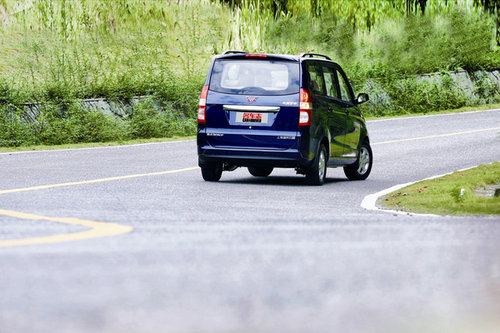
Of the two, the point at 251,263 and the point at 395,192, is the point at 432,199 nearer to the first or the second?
the point at 395,192

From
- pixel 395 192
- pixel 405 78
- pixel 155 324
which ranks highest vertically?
pixel 155 324

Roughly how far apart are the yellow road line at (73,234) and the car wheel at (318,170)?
17.1ft

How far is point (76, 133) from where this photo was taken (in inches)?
914

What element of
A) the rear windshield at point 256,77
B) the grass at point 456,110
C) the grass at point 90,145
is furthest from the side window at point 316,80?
the grass at point 456,110

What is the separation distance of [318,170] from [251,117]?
4.11ft

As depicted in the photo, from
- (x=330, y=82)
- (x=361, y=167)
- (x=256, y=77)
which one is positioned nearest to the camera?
(x=256, y=77)

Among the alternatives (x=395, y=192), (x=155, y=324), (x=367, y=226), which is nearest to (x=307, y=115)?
(x=395, y=192)

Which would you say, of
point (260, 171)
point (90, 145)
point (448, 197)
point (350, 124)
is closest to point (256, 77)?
point (350, 124)

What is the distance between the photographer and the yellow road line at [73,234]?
28.3 ft

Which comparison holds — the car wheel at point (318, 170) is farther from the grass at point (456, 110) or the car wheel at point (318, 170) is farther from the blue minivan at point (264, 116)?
the grass at point (456, 110)

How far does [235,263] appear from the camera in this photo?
773 cm

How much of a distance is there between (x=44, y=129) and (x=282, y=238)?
1468 cm

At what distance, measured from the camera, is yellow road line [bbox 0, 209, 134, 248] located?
28.3ft

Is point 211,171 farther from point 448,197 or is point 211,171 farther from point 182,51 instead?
point 182,51
